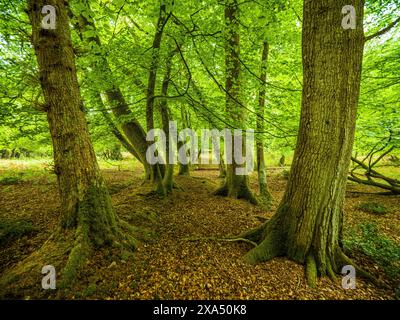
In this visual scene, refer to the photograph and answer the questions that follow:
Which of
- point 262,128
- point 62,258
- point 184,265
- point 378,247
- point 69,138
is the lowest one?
point 378,247

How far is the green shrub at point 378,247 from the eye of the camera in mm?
3955

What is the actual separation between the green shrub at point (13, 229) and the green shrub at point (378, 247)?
7.01 meters

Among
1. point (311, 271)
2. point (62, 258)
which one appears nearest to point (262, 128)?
point (311, 271)

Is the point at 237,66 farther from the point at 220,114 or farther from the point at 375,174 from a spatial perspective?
the point at 375,174

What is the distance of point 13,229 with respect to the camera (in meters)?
4.49

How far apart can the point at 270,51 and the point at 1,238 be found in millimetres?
10813

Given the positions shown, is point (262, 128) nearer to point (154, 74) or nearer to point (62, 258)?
point (154, 74)

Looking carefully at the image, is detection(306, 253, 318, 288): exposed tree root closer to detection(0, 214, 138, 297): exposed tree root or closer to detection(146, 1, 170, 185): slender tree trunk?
detection(0, 214, 138, 297): exposed tree root

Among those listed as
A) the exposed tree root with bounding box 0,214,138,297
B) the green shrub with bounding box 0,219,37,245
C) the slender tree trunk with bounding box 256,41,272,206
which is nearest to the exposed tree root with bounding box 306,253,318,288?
the exposed tree root with bounding box 0,214,138,297

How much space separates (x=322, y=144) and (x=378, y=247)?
3162 millimetres

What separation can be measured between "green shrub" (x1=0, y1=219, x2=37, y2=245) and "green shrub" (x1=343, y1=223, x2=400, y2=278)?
7006 millimetres

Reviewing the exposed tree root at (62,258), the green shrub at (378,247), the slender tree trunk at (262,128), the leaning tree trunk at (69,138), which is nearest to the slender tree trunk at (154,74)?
the leaning tree trunk at (69,138)

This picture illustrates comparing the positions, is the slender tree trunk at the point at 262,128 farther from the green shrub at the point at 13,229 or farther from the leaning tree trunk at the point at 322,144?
the green shrub at the point at 13,229

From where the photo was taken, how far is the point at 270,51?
8992 mm
